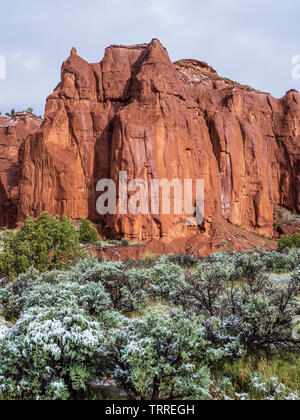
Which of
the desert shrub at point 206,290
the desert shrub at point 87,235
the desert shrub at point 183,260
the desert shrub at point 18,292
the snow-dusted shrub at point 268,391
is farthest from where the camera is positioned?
the desert shrub at point 87,235

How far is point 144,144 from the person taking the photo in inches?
1121

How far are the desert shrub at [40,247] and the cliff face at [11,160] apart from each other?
24.9 metres

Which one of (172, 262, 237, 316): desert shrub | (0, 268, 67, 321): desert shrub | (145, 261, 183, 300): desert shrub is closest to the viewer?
(172, 262, 237, 316): desert shrub

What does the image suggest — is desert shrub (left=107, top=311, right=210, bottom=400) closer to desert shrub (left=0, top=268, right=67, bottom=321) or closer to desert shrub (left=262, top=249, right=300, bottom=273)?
desert shrub (left=0, top=268, right=67, bottom=321)

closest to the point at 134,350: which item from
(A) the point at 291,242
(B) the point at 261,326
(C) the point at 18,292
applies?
(B) the point at 261,326

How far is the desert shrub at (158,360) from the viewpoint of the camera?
3.78 meters

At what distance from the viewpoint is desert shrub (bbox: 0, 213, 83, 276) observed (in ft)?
39.0

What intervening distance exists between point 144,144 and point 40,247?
18.3 metres

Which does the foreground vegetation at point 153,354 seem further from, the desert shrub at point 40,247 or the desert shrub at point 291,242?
the desert shrub at point 291,242

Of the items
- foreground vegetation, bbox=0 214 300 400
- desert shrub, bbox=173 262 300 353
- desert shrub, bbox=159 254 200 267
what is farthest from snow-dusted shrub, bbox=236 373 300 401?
desert shrub, bbox=159 254 200 267

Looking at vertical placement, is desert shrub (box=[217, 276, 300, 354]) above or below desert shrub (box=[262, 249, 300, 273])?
above

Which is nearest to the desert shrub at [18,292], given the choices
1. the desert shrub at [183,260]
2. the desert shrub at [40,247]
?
the desert shrub at [40,247]

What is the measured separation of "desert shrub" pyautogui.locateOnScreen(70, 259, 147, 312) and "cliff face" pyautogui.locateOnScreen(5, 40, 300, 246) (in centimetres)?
1765

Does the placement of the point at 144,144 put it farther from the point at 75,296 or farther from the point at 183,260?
the point at 75,296
